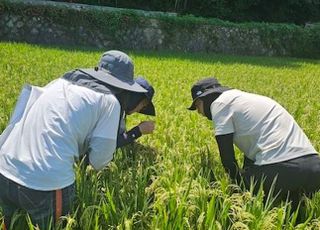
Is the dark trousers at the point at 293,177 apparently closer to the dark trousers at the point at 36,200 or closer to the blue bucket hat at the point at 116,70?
the blue bucket hat at the point at 116,70

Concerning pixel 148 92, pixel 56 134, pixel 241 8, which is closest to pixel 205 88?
pixel 148 92

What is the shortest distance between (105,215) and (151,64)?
27.4 feet

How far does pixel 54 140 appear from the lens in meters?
2.48

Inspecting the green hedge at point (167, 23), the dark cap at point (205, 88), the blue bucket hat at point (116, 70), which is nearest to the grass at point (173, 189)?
the dark cap at point (205, 88)

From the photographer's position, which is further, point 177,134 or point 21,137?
point 177,134

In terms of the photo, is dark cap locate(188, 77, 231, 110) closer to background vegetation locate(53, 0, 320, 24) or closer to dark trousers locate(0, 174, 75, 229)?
dark trousers locate(0, 174, 75, 229)

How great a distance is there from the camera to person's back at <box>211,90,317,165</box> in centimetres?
319

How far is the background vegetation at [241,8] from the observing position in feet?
68.1

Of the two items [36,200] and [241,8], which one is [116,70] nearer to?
[36,200]

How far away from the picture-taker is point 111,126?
2.64 m

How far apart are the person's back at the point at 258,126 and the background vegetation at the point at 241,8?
16.8 meters

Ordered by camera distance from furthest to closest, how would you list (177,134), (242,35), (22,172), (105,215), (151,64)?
(242,35)
(151,64)
(177,134)
(105,215)
(22,172)

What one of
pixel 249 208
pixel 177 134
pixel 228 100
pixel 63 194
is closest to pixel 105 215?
pixel 63 194

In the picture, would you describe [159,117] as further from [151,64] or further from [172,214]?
[151,64]
